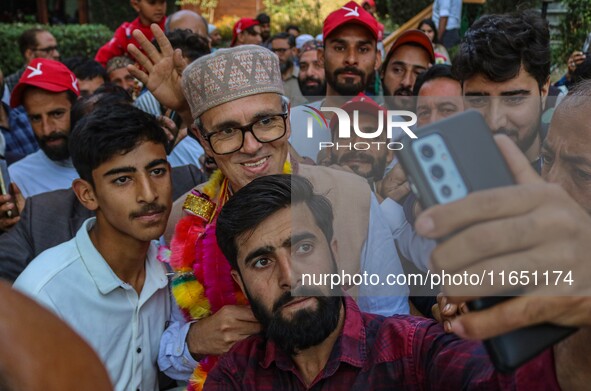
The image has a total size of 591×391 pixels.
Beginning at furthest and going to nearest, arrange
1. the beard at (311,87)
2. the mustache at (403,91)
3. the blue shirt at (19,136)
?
the beard at (311,87), the blue shirt at (19,136), the mustache at (403,91)

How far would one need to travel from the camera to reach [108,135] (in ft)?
8.04

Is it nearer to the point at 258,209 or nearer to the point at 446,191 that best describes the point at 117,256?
the point at 258,209

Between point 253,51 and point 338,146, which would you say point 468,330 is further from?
point 253,51

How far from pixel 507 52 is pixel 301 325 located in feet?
4.51

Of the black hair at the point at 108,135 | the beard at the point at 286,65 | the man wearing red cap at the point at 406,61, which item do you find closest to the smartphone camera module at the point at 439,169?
the black hair at the point at 108,135

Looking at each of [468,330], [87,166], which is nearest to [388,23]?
[87,166]

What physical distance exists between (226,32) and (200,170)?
12.8 m

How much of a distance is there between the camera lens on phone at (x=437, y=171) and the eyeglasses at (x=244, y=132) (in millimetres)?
1492

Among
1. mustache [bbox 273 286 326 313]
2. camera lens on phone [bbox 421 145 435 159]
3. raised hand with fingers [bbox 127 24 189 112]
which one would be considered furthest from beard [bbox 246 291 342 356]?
raised hand with fingers [bbox 127 24 189 112]

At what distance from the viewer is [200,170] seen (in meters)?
3.26

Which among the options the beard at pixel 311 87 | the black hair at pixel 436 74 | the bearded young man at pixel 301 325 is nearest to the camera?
the bearded young man at pixel 301 325

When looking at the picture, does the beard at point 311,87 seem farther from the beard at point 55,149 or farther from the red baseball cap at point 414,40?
the beard at point 55,149

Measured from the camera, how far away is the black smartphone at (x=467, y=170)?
29.0 inches

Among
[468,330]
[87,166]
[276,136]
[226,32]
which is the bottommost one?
[226,32]
